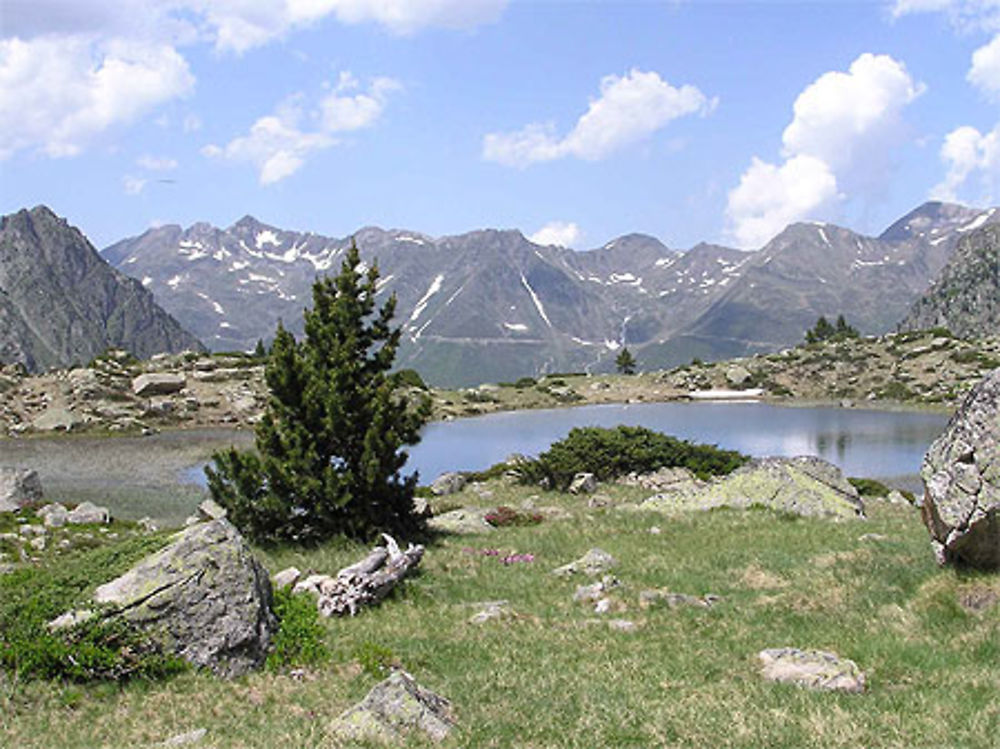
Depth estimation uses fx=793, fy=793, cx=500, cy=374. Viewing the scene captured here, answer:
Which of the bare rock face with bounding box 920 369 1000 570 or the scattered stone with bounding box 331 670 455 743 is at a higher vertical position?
the bare rock face with bounding box 920 369 1000 570

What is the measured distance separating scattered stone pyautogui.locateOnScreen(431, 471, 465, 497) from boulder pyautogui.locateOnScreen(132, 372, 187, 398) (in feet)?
166

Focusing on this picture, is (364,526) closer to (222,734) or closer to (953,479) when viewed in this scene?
(222,734)

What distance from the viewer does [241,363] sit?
98.2 m

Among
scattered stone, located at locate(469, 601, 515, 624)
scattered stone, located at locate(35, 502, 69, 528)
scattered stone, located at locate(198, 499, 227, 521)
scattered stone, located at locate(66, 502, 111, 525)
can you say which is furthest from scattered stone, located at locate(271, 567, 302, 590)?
scattered stone, located at locate(66, 502, 111, 525)

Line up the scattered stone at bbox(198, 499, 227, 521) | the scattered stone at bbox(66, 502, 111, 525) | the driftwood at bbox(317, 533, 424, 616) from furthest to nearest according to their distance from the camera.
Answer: the scattered stone at bbox(198, 499, 227, 521) → the scattered stone at bbox(66, 502, 111, 525) → the driftwood at bbox(317, 533, 424, 616)

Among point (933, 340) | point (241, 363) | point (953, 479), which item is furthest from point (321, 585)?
point (933, 340)

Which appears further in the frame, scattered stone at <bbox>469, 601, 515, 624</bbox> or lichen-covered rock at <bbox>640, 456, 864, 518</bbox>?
lichen-covered rock at <bbox>640, 456, 864, 518</bbox>

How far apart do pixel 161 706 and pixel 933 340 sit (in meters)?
123

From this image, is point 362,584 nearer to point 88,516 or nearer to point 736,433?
point 88,516

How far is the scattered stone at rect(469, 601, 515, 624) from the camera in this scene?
618 inches

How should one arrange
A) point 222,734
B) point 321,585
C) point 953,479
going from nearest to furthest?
point 222,734 → point 953,479 → point 321,585

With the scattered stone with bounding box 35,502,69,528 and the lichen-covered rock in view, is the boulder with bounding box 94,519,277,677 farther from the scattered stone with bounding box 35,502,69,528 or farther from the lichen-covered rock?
the lichen-covered rock

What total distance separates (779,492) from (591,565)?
12961mm

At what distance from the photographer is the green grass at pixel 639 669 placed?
9.45 m
